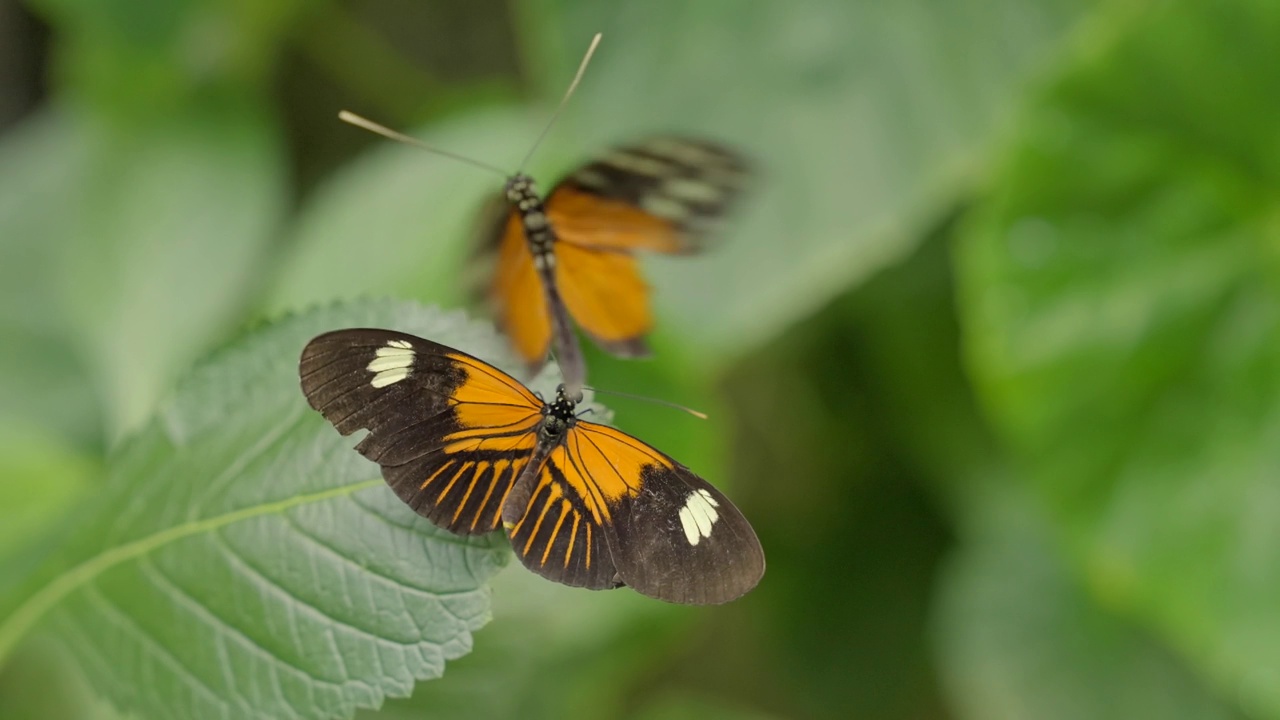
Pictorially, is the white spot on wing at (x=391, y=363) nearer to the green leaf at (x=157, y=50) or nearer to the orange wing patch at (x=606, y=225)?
the orange wing patch at (x=606, y=225)

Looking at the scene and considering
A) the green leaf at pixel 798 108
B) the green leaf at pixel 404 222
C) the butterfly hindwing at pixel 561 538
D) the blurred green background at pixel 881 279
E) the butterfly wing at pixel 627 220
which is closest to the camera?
the butterfly hindwing at pixel 561 538

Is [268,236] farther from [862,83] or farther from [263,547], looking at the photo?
[263,547]

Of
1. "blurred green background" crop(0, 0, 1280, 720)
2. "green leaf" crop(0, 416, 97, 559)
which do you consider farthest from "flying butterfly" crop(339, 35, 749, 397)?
"green leaf" crop(0, 416, 97, 559)

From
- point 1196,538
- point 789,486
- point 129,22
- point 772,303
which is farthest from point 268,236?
point 1196,538

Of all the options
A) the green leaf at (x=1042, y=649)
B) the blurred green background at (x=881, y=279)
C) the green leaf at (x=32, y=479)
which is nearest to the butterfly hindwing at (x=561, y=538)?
the blurred green background at (x=881, y=279)

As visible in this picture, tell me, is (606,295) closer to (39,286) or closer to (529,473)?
(529,473)

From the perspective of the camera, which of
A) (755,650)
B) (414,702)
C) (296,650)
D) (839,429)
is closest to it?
(296,650)
